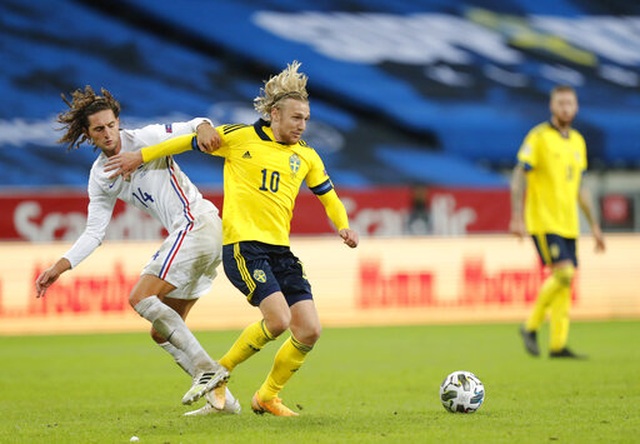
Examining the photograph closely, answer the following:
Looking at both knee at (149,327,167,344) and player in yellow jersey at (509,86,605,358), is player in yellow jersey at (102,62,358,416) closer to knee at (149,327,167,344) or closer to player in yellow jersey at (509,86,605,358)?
knee at (149,327,167,344)

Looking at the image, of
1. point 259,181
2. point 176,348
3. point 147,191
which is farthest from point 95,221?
point 259,181

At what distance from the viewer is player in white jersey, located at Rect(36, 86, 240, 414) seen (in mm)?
7078

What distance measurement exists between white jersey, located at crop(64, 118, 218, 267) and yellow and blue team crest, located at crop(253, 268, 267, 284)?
0.71 m

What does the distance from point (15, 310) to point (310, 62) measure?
1126cm

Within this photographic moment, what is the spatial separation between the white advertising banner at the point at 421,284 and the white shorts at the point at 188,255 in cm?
829

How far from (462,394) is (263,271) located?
142 centimetres

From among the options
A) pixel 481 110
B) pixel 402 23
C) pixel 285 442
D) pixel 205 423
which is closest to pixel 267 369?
pixel 205 423

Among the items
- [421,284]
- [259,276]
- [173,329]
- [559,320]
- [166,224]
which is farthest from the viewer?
[421,284]

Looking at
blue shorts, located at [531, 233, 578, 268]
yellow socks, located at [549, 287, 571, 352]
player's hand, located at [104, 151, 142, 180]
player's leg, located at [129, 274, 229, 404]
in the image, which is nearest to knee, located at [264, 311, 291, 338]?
player's leg, located at [129, 274, 229, 404]

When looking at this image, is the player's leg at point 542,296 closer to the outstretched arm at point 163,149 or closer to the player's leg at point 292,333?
the player's leg at point 292,333

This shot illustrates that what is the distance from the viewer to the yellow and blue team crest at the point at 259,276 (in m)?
6.78

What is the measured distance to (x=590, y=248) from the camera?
16453 mm

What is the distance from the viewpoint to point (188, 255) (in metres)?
7.17

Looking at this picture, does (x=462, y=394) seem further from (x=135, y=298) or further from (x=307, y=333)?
(x=135, y=298)
